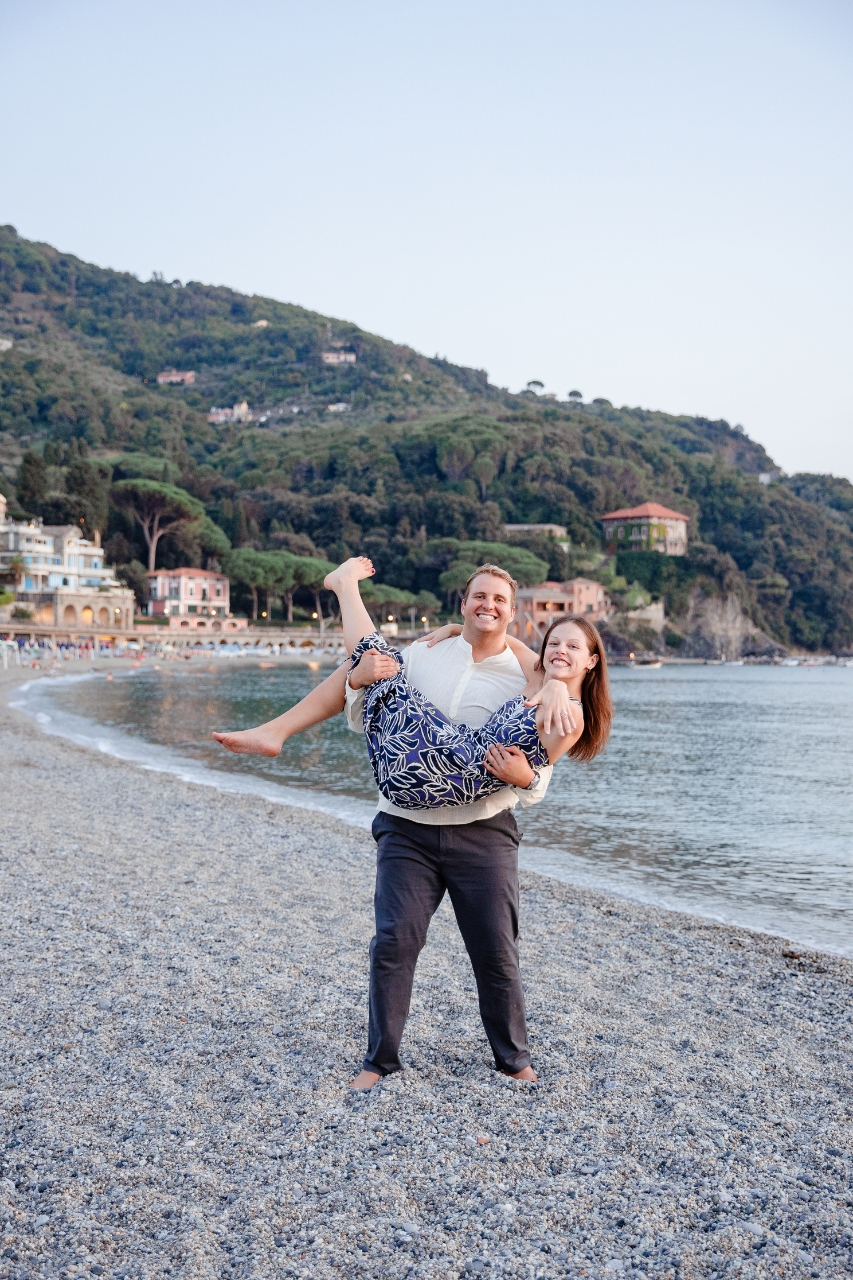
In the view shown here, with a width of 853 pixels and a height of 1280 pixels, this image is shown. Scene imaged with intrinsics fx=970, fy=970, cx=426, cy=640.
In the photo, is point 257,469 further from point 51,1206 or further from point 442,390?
point 51,1206

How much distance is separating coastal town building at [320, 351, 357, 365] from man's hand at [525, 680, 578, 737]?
179853mm

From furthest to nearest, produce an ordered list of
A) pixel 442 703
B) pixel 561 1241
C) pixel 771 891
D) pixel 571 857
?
pixel 571 857, pixel 771 891, pixel 442 703, pixel 561 1241

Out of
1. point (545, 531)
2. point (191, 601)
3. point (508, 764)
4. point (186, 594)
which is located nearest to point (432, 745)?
point (508, 764)

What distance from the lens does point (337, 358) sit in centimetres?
17738

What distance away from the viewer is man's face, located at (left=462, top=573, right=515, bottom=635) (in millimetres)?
3232

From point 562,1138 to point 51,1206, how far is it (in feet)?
4.95

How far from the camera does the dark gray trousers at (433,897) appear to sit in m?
3.27

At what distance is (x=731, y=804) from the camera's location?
15.0 metres

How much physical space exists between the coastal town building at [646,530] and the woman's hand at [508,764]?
10481 cm

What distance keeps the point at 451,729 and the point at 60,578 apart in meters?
70.9

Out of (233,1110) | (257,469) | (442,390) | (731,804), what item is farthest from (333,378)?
(233,1110)

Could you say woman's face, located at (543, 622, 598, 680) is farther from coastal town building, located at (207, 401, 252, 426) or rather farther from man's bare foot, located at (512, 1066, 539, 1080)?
coastal town building, located at (207, 401, 252, 426)

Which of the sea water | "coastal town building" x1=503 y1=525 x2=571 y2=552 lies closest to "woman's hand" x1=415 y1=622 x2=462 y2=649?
the sea water

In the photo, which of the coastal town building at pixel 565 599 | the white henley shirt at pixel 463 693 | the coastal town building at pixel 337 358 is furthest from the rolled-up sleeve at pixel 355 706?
the coastal town building at pixel 337 358
